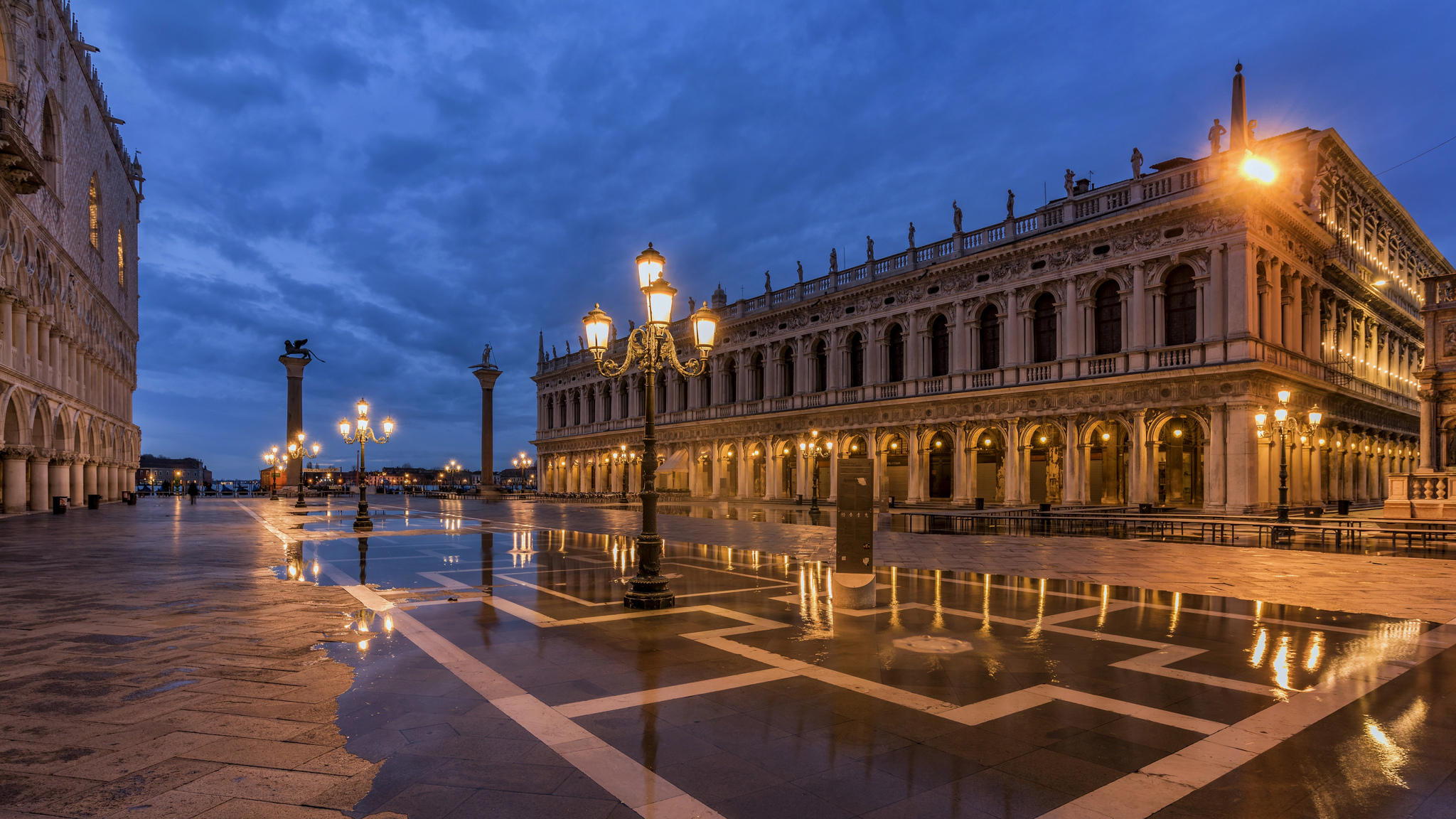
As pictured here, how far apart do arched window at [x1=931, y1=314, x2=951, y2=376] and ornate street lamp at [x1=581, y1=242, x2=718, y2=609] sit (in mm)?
29186

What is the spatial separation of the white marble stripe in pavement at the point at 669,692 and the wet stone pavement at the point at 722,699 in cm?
3

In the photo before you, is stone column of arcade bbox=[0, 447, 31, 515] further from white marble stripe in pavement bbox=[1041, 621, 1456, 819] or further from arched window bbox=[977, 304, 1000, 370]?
arched window bbox=[977, 304, 1000, 370]

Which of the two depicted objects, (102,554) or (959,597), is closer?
(959,597)

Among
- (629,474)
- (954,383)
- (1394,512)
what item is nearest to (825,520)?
(954,383)

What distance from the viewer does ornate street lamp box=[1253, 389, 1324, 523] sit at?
2236 cm

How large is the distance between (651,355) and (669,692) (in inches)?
247

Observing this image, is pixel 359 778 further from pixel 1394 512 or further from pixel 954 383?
pixel 954 383

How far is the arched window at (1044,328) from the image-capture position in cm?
3506

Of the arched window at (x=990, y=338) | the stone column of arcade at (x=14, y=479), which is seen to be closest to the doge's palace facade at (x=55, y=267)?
the stone column of arcade at (x=14, y=479)

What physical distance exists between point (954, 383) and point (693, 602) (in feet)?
96.5

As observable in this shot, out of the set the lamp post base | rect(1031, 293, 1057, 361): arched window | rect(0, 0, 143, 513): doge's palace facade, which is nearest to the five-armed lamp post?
rect(0, 0, 143, 513): doge's palace facade

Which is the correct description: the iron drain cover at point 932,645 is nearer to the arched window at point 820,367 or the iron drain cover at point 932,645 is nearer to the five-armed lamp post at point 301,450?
the arched window at point 820,367

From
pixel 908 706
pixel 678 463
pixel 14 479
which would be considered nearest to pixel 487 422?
pixel 678 463

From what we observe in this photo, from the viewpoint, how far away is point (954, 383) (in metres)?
37.8
